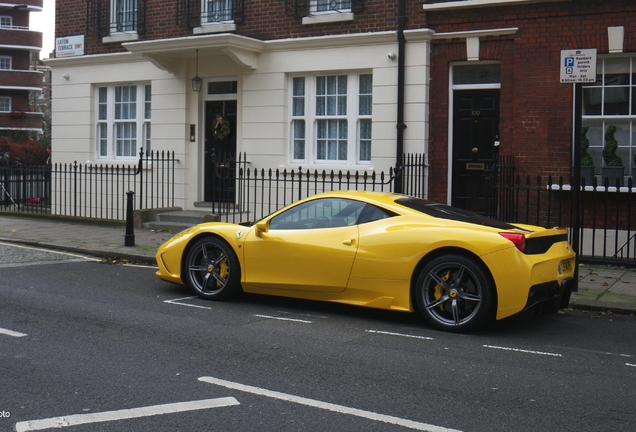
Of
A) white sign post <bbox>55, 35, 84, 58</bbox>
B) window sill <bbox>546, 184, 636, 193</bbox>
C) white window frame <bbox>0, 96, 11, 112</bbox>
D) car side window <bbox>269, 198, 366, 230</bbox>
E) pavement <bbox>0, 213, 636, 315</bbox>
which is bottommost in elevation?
pavement <bbox>0, 213, 636, 315</bbox>

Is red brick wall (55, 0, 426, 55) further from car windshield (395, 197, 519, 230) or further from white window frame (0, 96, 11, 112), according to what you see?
white window frame (0, 96, 11, 112)

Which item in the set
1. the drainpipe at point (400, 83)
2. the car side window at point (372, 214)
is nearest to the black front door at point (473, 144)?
the drainpipe at point (400, 83)

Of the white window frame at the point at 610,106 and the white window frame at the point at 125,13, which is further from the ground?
the white window frame at the point at 125,13

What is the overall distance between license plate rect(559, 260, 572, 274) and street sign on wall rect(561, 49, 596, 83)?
2.52 meters

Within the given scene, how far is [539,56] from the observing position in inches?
547

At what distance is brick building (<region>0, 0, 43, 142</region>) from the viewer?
6291 cm

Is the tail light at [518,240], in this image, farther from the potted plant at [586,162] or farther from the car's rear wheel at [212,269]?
the potted plant at [586,162]

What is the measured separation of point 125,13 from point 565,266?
45.5ft

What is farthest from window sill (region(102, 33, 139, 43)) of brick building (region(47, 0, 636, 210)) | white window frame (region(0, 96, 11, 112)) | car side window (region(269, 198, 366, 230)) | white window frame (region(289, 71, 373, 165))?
white window frame (region(0, 96, 11, 112))

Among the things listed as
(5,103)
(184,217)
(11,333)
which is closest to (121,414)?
(11,333)

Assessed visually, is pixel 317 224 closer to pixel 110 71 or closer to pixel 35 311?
pixel 35 311

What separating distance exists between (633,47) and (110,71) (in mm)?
11712

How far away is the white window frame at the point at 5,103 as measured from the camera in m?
64.4

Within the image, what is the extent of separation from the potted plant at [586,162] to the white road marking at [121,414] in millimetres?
9623
